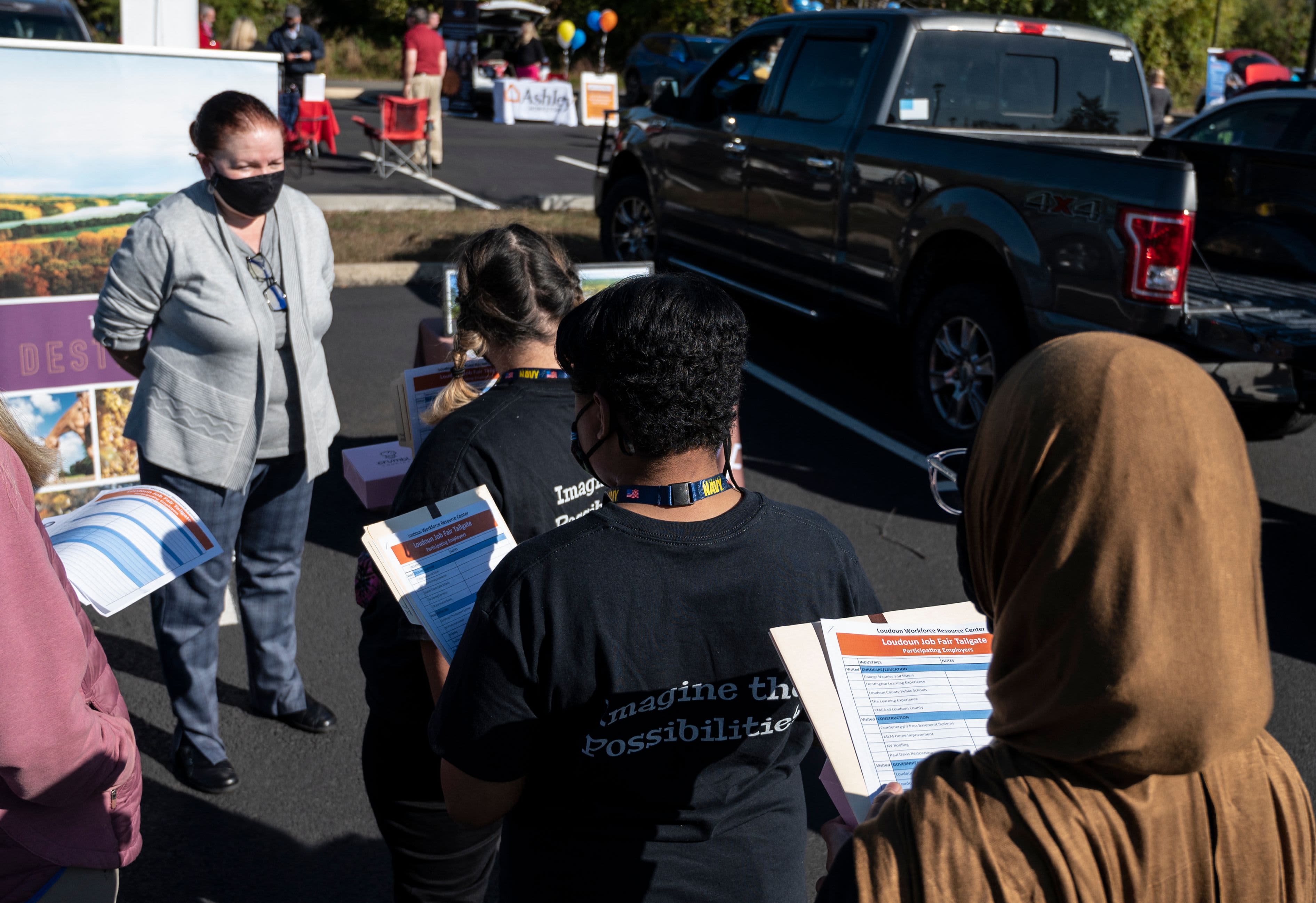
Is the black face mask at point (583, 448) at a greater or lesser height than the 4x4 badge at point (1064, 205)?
lesser

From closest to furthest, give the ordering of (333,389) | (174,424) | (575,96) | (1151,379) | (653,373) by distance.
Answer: (1151,379)
(653,373)
(174,424)
(333,389)
(575,96)

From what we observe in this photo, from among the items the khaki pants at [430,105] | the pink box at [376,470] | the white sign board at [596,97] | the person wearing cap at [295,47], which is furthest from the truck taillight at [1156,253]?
the white sign board at [596,97]

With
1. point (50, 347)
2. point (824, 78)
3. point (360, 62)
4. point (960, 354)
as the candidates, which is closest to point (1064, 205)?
point (960, 354)

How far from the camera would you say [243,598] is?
3.51 meters

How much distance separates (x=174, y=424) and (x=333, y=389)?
3685 millimetres

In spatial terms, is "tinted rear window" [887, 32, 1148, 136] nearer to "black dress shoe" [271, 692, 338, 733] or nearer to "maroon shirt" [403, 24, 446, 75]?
"black dress shoe" [271, 692, 338, 733]

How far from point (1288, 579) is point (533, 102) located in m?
21.4

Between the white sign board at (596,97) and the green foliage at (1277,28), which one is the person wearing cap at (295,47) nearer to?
the white sign board at (596,97)

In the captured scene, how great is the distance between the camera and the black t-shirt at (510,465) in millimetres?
2041

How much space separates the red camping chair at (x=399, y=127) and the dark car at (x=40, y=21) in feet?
13.3

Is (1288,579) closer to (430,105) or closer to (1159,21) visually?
(430,105)

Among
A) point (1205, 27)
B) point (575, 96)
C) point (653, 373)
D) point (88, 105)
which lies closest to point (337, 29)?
point (575, 96)

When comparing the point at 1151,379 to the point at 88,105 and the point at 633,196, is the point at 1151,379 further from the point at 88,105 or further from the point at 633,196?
the point at 633,196

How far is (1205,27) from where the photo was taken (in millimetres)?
33406
